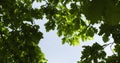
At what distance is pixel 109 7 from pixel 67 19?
7.10 meters

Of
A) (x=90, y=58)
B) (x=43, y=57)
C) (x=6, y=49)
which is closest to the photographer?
(x=90, y=58)

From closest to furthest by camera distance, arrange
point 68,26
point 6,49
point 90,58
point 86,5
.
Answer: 1. point 86,5
2. point 90,58
3. point 6,49
4. point 68,26

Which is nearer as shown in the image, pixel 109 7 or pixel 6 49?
pixel 109 7

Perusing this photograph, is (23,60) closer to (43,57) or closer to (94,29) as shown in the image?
(43,57)

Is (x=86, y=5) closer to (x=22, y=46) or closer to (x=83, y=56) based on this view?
(x=83, y=56)

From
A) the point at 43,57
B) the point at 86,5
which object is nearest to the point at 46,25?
the point at 43,57

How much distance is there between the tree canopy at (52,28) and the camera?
3.05 meters

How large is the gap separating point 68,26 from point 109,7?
7039 millimetres

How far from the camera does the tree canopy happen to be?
10.00ft

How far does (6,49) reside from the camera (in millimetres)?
7305

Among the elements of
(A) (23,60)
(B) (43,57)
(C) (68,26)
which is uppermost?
(C) (68,26)

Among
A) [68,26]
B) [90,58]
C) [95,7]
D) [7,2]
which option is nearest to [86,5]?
[95,7]

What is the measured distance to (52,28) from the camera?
8680mm

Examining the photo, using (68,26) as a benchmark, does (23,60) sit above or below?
below
